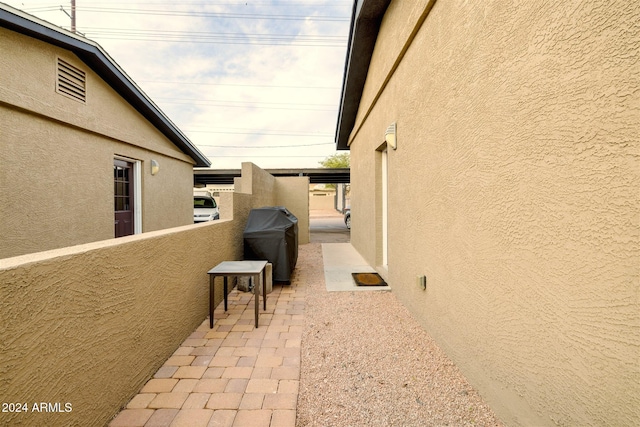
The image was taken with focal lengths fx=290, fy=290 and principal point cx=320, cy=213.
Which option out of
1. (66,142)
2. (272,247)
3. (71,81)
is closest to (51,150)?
(66,142)

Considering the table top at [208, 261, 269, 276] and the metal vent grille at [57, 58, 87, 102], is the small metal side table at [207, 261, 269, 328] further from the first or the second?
the metal vent grille at [57, 58, 87, 102]

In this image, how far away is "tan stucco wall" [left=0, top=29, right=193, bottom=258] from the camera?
13.3 ft

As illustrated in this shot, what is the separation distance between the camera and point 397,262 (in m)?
4.30

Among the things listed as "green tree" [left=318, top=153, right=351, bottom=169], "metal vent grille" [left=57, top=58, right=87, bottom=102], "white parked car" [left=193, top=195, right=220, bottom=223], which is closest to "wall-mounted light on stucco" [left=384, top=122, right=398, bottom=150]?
"metal vent grille" [left=57, top=58, right=87, bottom=102]

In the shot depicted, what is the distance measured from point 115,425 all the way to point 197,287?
1646 millimetres

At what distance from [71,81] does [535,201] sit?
277 inches

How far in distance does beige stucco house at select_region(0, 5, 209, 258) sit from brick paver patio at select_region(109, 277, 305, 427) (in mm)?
3306

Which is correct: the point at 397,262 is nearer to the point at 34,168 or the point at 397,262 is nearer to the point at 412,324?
the point at 412,324

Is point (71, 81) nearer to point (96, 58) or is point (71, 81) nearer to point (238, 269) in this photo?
point (96, 58)

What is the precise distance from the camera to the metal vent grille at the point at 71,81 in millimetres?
4953

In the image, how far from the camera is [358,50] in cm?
605

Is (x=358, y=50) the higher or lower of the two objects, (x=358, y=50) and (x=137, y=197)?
the higher

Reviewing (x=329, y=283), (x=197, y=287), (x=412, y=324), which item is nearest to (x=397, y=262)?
(x=412, y=324)

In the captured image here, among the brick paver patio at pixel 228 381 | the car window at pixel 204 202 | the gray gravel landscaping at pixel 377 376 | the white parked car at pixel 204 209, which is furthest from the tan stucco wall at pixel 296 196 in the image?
the brick paver patio at pixel 228 381
